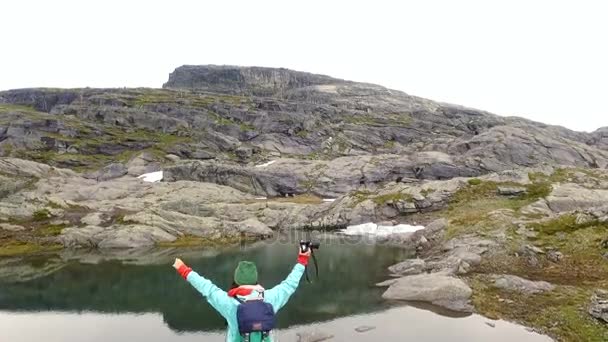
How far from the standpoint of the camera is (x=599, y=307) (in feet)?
156

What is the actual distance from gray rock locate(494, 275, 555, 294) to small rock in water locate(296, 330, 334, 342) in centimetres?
2603

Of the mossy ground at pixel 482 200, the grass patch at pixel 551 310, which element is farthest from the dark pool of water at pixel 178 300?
the mossy ground at pixel 482 200

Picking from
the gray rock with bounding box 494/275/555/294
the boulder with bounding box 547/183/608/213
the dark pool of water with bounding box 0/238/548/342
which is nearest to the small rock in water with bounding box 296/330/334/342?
the dark pool of water with bounding box 0/238/548/342

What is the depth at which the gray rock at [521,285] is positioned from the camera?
59.2 meters

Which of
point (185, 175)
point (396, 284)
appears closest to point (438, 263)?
point (396, 284)

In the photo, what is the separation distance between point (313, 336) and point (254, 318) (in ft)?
136

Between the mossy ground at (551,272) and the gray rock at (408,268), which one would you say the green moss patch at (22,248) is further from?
the mossy ground at (551,272)

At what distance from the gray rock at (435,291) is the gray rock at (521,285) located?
4.74 m

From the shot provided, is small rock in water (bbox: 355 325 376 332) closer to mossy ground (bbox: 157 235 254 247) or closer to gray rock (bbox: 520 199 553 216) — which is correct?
gray rock (bbox: 520 199 553 216)

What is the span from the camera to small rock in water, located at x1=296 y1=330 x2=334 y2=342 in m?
48.6

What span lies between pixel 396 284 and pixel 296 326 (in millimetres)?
18775

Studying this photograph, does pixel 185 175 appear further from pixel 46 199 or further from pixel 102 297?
pixel 102 297

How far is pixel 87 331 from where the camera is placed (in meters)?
54.9

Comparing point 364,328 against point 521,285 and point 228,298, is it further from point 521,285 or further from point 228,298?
point 228,298
